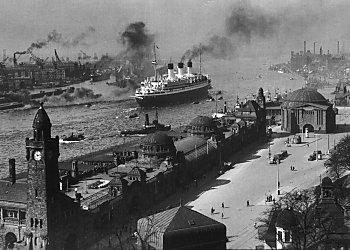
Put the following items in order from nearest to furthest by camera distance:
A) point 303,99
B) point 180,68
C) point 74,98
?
point 303,99 → point 74,98 → point 180,68

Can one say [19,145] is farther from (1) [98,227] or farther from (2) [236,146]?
(1) [98,227]

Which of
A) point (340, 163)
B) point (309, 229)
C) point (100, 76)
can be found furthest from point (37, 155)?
point (100, 76)

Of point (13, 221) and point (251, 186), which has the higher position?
point (13, 221)

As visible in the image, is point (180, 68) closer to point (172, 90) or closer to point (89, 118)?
point (172, 90)

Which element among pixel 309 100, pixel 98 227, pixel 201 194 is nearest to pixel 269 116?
pixel 309 100

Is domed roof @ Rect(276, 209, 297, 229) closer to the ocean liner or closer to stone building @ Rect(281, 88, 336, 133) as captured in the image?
stone building @ Rect(281, 88, 336, 133)

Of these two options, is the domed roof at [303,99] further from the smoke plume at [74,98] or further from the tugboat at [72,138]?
the smoke plume at [74,98]
